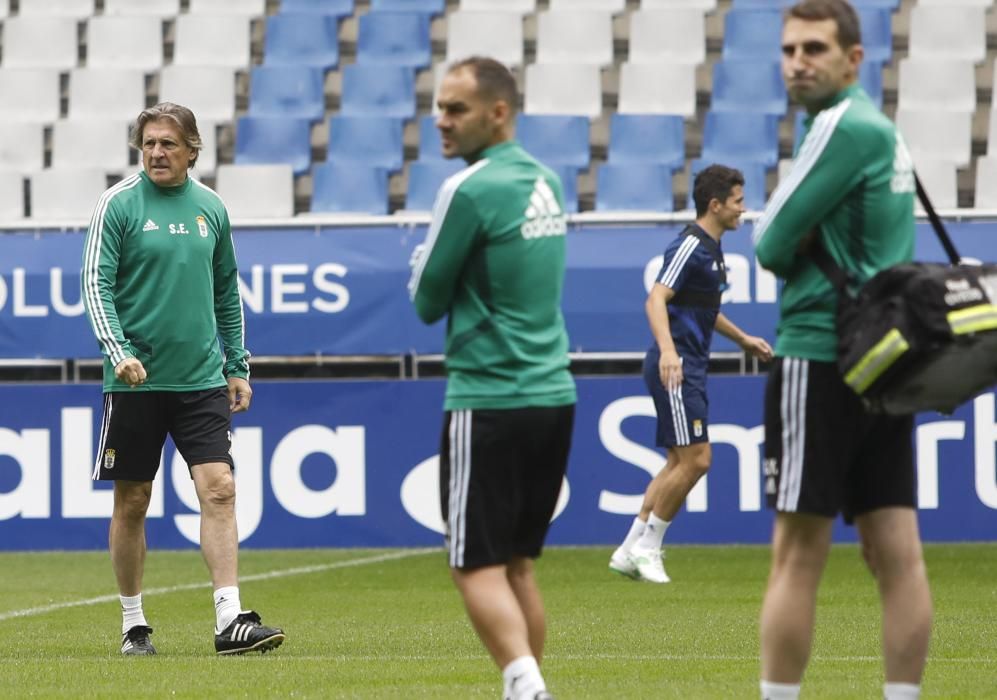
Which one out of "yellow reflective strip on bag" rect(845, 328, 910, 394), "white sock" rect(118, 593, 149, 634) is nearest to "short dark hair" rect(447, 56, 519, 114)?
"yellow reflective strip on bag" rect(845, 328, 910, 394)

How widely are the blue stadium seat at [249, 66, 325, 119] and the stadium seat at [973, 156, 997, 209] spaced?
17.6 feet

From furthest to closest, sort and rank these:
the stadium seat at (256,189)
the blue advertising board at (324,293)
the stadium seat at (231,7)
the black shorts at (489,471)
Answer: the stadium seat at (231,7), the stadium seat at (256,189), the blue advertising board at (324,293), the black shorts at (489,471)

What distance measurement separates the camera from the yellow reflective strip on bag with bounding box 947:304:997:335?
4.23m

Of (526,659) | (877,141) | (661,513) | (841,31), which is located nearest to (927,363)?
(877,141)

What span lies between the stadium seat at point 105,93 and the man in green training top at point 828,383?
11.9m

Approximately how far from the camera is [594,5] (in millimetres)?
16453

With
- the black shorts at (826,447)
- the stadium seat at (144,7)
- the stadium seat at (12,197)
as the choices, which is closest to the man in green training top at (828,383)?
the black shorts at (826,447)

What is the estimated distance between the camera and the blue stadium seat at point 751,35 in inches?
625

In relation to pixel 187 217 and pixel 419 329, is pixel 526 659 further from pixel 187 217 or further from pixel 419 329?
pixel 419 329

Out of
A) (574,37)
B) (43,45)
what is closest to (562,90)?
(574,37)

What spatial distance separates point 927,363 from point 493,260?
3.49 feet

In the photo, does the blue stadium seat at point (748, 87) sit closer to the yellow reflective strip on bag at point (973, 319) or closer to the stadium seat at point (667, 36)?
the stadium seat at point (667, 36)

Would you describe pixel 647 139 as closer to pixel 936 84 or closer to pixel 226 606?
pixel 936 84

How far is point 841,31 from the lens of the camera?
4.45 metres
